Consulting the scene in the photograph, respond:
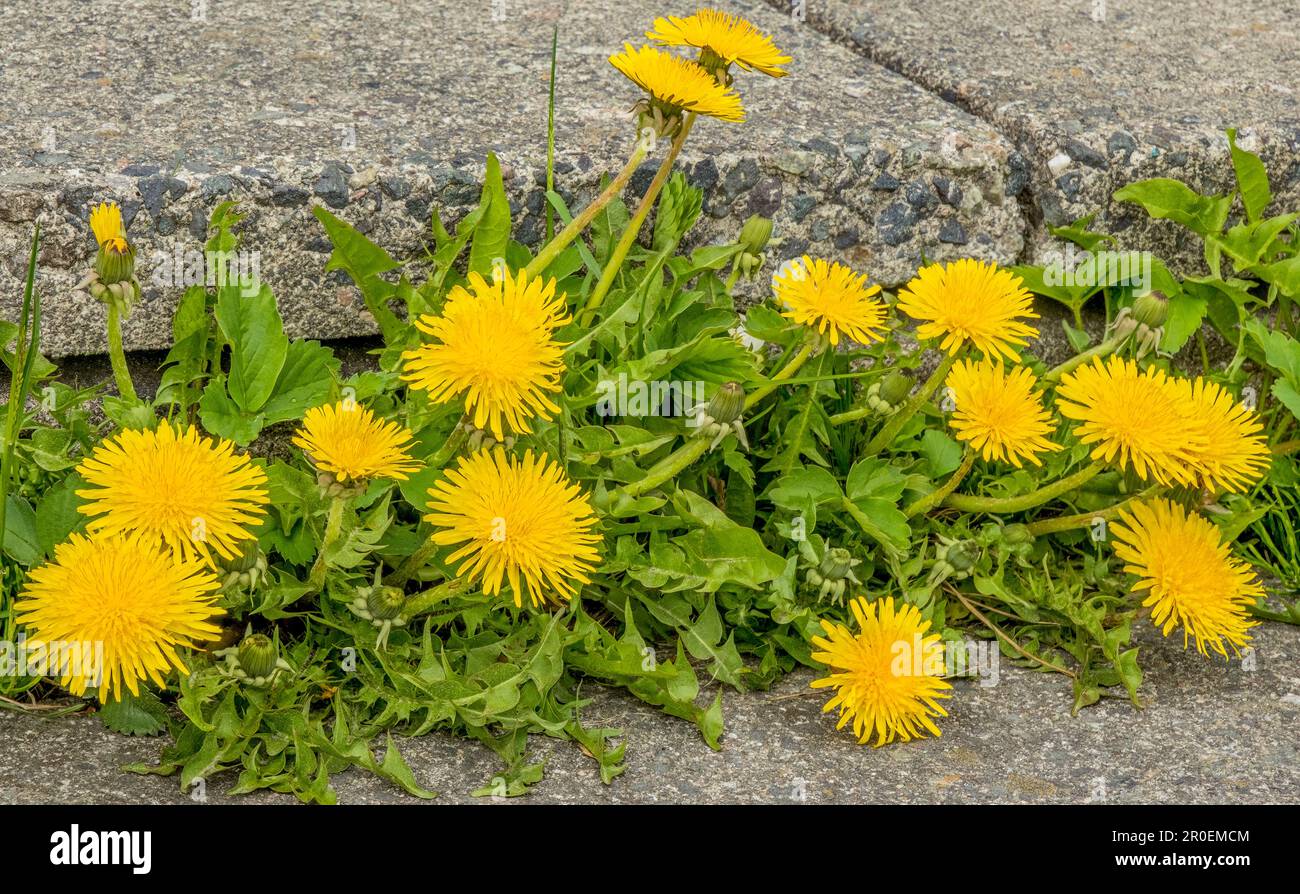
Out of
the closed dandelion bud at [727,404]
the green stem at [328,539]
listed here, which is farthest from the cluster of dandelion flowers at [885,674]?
the green stem at [328,539]

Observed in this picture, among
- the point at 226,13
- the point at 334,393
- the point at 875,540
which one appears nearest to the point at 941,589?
the point at 875,540

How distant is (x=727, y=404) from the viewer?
192 centimetres

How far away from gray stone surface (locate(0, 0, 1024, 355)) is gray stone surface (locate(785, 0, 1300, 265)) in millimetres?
100

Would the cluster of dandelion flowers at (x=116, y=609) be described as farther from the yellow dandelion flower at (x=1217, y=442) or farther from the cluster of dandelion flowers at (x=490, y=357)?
the yellow dandelion flower at (x=1217, y=442)

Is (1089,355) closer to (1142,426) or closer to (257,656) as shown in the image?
(1142,426)

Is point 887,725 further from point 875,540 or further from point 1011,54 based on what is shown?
point 1011,54

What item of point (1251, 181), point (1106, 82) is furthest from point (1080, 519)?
point (1106, 82)

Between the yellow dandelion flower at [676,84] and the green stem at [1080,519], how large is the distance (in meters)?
0.83

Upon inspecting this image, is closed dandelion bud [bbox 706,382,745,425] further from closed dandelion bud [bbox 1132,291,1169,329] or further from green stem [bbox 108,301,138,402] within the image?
green stem [bbox 108,301,138,402]

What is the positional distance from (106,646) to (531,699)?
0.58 metres

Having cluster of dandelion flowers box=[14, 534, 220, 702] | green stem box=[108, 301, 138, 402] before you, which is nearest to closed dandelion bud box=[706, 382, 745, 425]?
cluster of dandelion flowers box=[14, 534, 220, 702]

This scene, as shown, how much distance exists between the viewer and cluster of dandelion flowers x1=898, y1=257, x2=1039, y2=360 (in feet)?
6.72

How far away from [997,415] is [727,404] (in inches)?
16.6

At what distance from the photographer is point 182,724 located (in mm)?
1867
